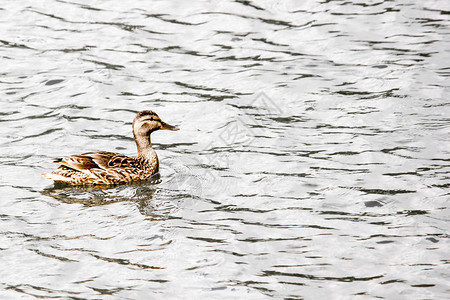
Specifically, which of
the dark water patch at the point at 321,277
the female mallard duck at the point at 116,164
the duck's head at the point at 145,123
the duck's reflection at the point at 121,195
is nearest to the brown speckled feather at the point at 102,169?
the female mallard duck at the point at 116,164

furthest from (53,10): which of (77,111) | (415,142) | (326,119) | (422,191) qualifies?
(422,191)

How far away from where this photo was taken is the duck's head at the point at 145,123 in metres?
14.3

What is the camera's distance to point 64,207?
41.7 ft

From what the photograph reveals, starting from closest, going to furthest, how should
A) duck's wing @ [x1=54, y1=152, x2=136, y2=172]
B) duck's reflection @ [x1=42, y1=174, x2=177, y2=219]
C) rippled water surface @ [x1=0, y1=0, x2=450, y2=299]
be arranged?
rippled water surface @ [x1=0, y1=0, x2=450, y2=299] < duck's reflection @ [x1=42, y1=174, x2=177, y2=219] < duck's wing @ [x1=54, y1=152, x2=136, y2=172]

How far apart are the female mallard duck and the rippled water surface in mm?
192

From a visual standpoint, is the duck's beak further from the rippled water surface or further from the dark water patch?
the dark water patch

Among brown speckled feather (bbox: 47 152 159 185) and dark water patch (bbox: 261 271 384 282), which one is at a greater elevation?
brown speckled feather (bbox: 47 152 159 185)

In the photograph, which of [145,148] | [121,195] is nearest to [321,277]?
[121,195]

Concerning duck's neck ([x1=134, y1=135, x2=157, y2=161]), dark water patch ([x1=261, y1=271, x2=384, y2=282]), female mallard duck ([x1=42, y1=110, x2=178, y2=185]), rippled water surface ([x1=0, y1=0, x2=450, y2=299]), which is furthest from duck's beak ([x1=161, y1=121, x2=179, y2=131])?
dark water patch ([x1=261, y1=271, x2=384, y2=282])

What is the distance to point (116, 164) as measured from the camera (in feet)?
45.5

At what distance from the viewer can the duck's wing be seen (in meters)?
13.5

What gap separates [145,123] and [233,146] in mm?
1598

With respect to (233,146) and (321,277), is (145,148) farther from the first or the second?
(321,277)

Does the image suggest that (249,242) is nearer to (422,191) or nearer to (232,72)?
(422,191)
